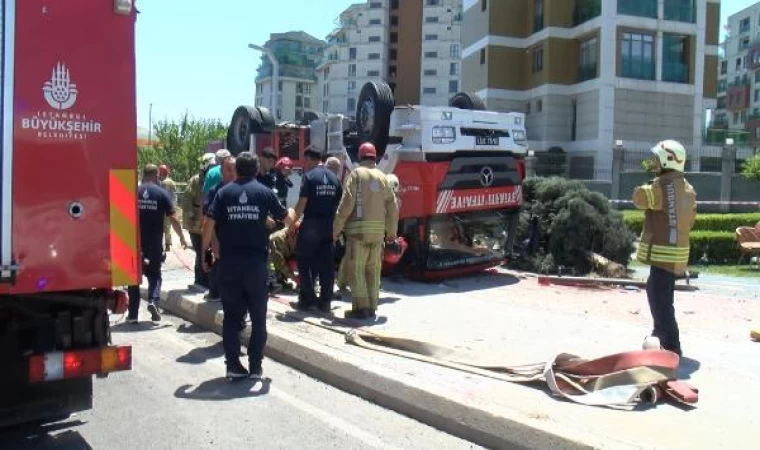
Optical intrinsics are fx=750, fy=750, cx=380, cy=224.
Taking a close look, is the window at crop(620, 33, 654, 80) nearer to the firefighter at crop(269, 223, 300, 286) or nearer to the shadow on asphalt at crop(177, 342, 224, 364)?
the firefighter at crop(269, 223, 300, 286)

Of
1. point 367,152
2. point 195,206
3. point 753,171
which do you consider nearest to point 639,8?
point 753,171

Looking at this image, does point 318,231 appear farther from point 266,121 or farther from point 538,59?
point 538,59

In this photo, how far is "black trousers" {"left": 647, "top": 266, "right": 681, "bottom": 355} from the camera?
6195 millimetres

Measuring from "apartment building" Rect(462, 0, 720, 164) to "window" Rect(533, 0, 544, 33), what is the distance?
6 cm

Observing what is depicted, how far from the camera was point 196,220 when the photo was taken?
9.53 metres

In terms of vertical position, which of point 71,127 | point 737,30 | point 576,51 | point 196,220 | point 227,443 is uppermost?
point 737,30

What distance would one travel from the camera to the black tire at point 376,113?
10.4 m

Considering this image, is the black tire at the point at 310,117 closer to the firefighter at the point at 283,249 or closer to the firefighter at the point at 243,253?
the firefighter at the point at 283,249

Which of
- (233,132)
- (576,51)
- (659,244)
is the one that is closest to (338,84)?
(576,51)

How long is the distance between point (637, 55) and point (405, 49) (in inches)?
3100

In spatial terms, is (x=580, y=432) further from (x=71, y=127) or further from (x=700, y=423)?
(x=71, y=127)

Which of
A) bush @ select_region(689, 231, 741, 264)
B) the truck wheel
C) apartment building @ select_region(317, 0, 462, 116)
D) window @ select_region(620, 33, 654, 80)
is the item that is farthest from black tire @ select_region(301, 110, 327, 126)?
apartment building @ select_region(317, 0, 462, 116)

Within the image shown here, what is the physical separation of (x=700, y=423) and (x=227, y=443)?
9.81 feet

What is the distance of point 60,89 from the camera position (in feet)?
Answer: 12.9
